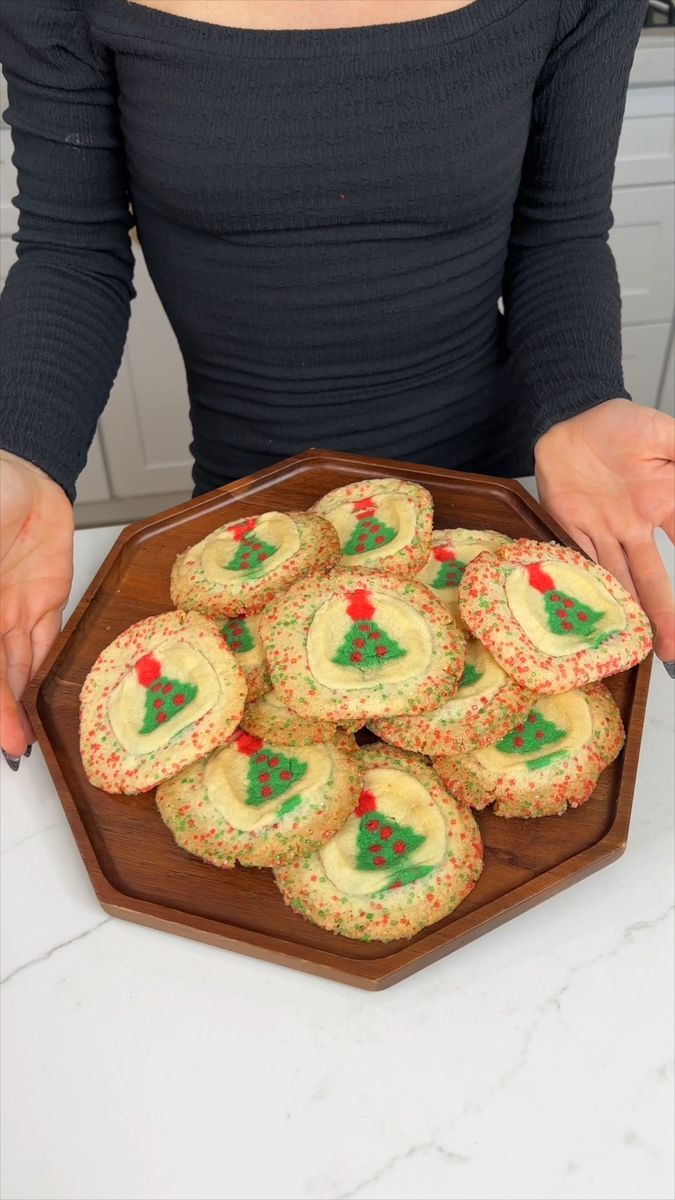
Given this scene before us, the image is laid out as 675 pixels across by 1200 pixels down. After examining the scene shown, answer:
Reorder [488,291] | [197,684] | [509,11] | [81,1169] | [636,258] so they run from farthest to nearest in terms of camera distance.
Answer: [636,258], [488,291], [509,11], [197,684], [81,1169]

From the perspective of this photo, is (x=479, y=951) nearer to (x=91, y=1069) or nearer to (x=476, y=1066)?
(x=476, y=1066)

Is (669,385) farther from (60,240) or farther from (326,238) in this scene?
(60,240)

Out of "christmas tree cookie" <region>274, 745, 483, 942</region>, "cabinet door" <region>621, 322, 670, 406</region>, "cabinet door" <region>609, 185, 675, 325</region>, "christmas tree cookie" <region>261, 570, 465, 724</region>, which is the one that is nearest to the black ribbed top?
"christmas tree cookie" <region>261, 570, 465, 724</region>

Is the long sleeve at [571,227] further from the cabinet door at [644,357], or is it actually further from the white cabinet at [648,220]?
the cabinet door at [644,357]

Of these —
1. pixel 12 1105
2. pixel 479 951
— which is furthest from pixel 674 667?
pixel 12 1105

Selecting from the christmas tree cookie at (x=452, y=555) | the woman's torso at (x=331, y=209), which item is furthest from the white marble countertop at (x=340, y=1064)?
the woman's torso at (x=331, y=209)

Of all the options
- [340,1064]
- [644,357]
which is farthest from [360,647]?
[644,357]
